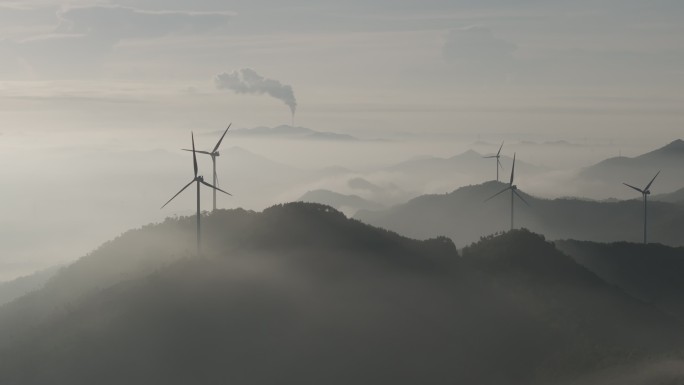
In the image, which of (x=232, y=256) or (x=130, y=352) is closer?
(x=130, y=352)

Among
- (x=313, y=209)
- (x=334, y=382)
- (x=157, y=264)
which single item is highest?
(x=313, y=209)

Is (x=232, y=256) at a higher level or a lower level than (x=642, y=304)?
higher

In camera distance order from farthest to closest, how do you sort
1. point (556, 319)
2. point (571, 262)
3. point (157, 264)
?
point (571, 262) < point (157, 264) < point (556, 319)

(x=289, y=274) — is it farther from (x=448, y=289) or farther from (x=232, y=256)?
(x=448, y=289)

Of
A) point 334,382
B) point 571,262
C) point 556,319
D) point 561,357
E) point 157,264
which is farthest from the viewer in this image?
point 571,262

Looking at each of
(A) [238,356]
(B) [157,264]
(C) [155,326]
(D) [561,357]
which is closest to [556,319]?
(D) [561,357]

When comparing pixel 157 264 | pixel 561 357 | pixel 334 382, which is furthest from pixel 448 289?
pixel 157 264

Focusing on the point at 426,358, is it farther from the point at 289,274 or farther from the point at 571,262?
the point at 571,262
